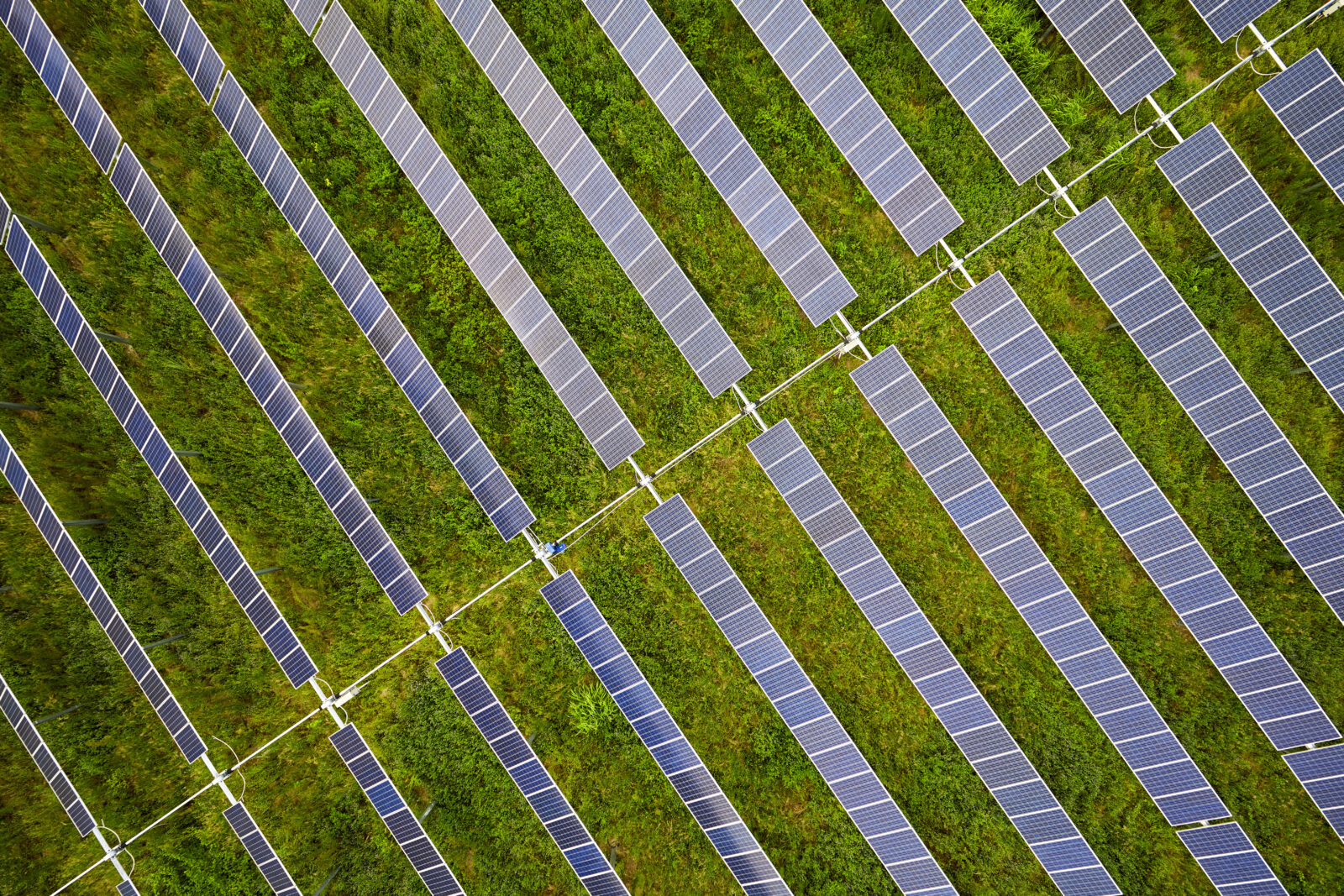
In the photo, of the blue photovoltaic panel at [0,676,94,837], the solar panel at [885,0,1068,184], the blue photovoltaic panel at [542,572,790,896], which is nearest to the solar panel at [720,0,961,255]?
the solar panel at [885,0,1068,184]

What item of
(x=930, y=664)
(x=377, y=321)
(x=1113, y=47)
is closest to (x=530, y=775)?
(x=930, y=664)

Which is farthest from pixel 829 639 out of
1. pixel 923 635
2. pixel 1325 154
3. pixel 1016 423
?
pixel 1325 154

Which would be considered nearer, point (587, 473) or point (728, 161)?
point (728, 161)

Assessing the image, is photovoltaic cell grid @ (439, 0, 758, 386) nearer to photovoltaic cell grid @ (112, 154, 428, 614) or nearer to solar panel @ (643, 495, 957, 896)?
solar panel @ (643, 495, 957, 896)

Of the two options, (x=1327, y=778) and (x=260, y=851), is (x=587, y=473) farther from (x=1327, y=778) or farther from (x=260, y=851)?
(x=1327, y=778)

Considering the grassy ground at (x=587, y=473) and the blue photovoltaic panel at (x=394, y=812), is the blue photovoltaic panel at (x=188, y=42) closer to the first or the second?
the grassy ground at (x=587, y=473)

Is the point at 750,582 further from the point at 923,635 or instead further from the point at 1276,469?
the point at 1276,469
